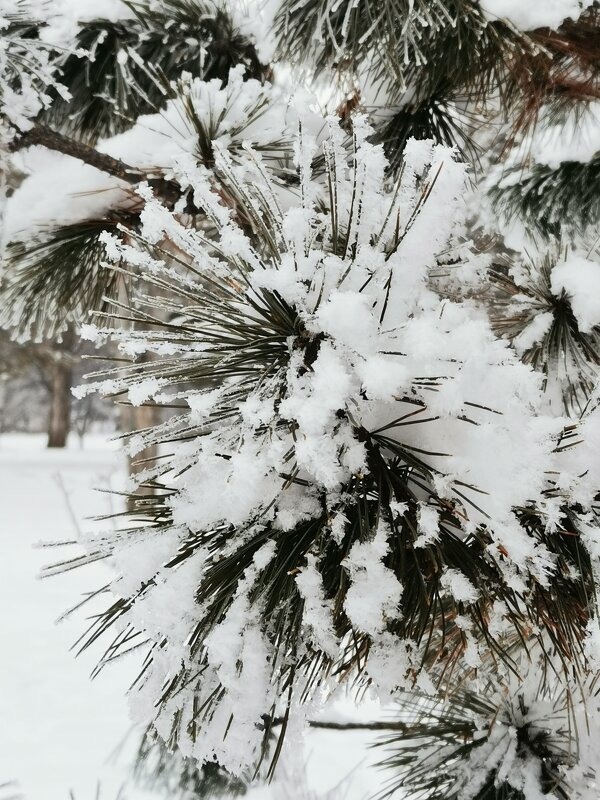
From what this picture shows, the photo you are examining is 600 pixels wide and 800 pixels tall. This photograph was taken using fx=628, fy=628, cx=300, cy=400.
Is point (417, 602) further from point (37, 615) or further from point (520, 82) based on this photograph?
point (37, 615)

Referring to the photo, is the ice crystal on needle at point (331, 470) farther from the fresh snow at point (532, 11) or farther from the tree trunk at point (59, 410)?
the tree trunk at point (59, 410)

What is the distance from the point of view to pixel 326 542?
0.63 metres

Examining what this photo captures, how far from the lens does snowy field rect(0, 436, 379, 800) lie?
117 inches

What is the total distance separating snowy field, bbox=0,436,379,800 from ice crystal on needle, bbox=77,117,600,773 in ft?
4.64

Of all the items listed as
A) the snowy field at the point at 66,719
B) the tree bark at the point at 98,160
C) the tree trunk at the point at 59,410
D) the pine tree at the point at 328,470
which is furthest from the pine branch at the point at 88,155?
the tree trunk at the point at 59,410

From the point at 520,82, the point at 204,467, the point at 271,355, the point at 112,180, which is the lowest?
the point at 204,467

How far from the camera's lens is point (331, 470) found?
541mm

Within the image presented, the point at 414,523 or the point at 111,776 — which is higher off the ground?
the point at 414,523

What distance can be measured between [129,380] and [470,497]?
0.37 meters

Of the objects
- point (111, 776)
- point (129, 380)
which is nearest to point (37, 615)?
point (111, 776)

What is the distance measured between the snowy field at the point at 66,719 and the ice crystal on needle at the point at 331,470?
141 centimetres

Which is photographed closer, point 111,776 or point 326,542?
point 326,542

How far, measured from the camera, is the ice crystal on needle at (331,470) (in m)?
0.58

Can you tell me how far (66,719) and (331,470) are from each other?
12.4 feet
